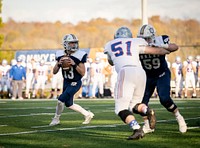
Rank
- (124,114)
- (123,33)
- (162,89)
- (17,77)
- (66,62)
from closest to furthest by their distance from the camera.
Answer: (124,114), (123,33), (162,89), (66,62), (17,77)

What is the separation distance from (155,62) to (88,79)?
16806 mm

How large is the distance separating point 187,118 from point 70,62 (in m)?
2.82

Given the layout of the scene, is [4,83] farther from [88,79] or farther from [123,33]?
[123,33]

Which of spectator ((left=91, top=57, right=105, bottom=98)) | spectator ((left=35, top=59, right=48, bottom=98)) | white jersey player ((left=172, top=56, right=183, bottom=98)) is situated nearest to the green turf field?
white jersey player ((left=172, top=56, right=183, bottom=98))

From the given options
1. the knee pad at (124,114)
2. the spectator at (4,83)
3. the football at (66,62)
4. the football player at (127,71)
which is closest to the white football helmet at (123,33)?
the football player at (127,71)

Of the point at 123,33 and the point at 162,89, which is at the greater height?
the point at 123,33

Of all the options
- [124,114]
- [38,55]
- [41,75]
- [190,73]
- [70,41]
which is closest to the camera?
[124,114]

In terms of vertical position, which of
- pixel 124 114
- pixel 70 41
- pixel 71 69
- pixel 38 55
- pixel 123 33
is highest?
pixel 38 55

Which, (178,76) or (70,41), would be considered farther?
(178,76)

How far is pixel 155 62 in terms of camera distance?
909 centimetres

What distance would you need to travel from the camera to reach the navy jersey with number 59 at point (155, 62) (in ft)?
29.5

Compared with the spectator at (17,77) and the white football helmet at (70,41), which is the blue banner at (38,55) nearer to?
the spectator at (17,77)

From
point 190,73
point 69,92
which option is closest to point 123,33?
point 69,92

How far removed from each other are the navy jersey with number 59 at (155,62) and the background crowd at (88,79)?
1518 centimetres
